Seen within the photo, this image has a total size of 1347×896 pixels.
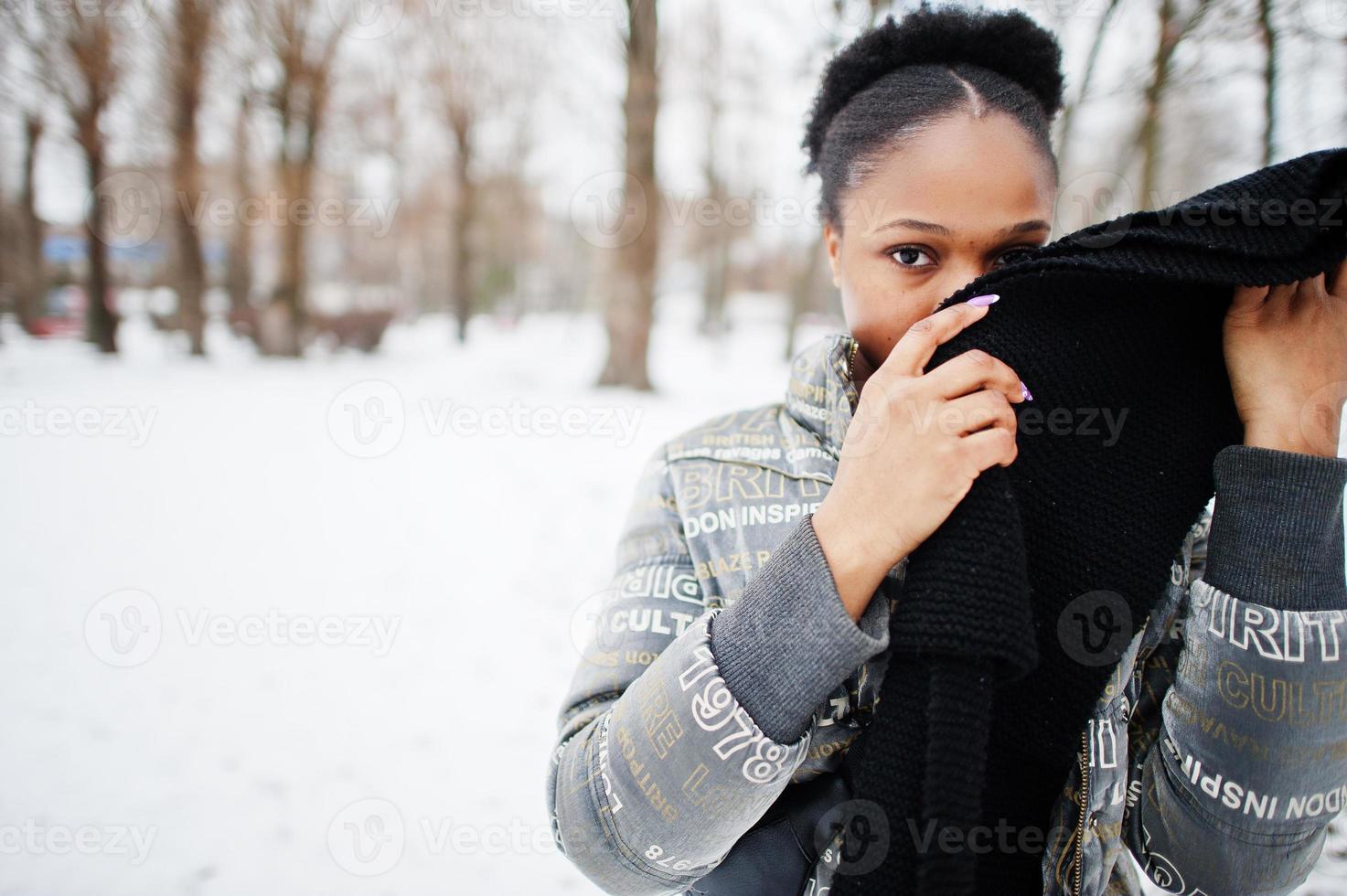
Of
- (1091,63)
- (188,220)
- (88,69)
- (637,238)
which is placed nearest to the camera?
(1091,63)

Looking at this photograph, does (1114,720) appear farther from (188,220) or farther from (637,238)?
(188,220)

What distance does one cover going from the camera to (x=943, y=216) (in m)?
1.14

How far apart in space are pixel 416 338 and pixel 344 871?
24772 millimetres

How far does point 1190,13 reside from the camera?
5.80m

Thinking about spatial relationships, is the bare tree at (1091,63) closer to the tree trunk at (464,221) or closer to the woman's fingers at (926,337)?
the woman's fingers at (926,337)

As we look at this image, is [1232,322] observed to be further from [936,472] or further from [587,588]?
[587,588]

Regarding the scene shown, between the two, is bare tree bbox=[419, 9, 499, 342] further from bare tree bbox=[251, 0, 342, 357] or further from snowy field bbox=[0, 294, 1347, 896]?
snowy field bbox=[0, 294, 1347, 896]

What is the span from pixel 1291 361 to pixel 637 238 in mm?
9501

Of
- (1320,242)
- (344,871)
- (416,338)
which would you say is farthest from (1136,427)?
(416,338)

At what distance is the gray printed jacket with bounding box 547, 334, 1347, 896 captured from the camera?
89cm

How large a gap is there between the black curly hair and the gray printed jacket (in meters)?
0.62

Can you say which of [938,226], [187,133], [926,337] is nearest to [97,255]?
[187,133]

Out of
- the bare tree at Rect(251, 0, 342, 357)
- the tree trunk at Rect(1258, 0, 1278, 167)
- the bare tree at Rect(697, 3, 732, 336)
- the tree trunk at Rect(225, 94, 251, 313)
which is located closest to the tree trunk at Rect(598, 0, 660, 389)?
the bare tree at Rect(697, 3, 732, 336)

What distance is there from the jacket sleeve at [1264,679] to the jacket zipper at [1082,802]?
5.4 inches
